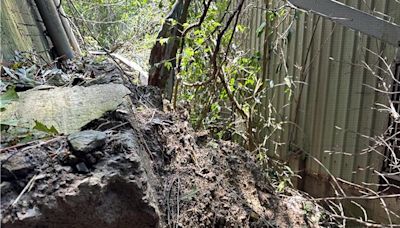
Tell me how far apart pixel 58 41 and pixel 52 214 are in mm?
2166

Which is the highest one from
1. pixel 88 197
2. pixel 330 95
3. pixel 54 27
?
pixel 54 27

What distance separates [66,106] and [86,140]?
331mm

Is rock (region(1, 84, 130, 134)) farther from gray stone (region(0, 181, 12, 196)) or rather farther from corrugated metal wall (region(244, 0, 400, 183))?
corrugated metal wall (region(244, 0, 400, 183))

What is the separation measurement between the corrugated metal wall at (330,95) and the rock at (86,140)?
2148 mm

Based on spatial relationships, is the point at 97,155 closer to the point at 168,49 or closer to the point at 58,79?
the point at 58,79

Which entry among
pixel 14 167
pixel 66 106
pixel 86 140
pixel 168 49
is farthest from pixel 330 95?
pixel 14 167

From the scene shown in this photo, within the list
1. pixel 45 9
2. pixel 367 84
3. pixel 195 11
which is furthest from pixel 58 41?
pixel 367 84

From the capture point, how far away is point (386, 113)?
102 inches

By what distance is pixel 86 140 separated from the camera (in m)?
0.98

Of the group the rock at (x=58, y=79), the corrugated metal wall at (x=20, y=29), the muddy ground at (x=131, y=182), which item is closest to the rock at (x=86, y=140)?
the muddy ground at (x=131, y=182)

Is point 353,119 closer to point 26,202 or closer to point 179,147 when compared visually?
point 179,147

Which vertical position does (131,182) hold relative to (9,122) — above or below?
below

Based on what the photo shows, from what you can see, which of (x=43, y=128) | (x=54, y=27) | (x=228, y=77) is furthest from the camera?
(x=228, y=77)

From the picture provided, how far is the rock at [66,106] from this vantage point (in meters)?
1.14
